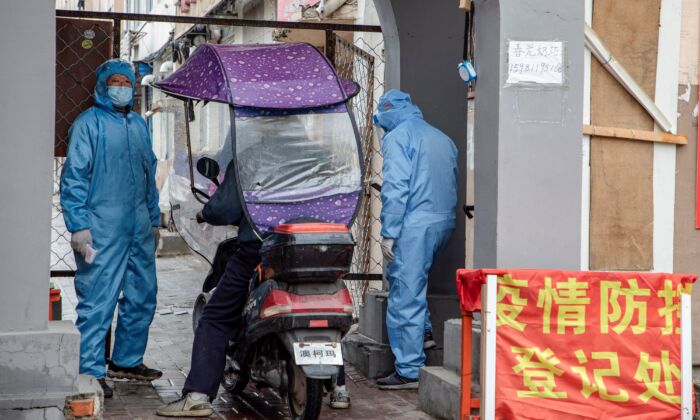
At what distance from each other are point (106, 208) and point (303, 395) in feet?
6.60

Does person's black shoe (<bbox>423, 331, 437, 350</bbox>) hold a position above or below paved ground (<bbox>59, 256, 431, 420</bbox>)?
above

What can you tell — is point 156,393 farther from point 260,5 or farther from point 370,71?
point 260,5

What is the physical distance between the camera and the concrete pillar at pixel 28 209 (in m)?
5.50

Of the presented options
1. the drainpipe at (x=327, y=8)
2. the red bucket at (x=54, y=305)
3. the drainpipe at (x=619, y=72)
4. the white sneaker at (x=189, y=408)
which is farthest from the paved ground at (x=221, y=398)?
the drainpipe at (x=327, y=8)

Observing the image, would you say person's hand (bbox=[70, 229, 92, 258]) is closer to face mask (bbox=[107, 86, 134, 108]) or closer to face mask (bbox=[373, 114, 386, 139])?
face mask (bbox=[107, 86, 134, 108])

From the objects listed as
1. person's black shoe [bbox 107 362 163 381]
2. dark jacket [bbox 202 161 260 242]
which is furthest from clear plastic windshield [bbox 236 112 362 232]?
person's black shoe [bbox 107 362 163 381]

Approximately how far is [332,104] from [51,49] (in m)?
1.77

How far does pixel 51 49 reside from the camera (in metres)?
5.59

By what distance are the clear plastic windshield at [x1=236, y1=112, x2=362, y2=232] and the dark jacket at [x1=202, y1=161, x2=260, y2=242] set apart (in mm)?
115

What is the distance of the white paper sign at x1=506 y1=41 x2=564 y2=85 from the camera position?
6156mm

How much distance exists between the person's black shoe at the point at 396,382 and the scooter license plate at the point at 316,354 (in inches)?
68.7

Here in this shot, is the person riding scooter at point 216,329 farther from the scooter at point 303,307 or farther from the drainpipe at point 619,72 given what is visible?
the drainpipe at point 619,72

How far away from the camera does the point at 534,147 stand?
6.21 m

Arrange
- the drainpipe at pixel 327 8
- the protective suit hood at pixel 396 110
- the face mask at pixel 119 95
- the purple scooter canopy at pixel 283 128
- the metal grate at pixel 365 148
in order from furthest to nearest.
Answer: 1. the drainpipe at pixel 327 8
2. the metal grate at pixel 365 148
3. the protective suit hood at pixel 396 110
4. the face mask at pixel 119 95
5. the purple scooter canopy at pixel 283 128
